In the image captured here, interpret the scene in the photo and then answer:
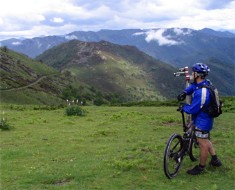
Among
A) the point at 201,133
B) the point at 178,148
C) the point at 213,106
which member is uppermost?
the point at 213,106

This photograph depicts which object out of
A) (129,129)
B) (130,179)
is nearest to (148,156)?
(130,179)

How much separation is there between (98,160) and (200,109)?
193 inches

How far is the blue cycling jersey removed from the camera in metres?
11.4

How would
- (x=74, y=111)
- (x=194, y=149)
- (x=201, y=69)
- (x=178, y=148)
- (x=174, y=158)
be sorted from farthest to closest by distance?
(x=74, y=111), (x=194, y=149), (x=178, y=148), (x=201, y=69), (x=174, y=158)

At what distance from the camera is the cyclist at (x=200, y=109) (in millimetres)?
11414

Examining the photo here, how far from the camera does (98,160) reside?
14000 mm

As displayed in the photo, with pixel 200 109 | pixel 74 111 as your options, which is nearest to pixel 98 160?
pixel 200 109

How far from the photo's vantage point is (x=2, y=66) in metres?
173

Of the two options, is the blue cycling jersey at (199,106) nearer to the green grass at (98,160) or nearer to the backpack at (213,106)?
the backpack at (213,106)

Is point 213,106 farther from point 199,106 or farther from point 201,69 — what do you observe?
point 201,69

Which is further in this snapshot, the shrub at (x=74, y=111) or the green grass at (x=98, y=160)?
the shrub at (x=74, y=111)

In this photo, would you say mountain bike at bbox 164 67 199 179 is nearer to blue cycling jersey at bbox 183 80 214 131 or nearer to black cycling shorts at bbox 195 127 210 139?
black cycling shorts at bbox 195 127 210 139

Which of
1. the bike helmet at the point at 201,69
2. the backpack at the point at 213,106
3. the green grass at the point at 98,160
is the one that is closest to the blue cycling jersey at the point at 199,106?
the backpack at the point at 213,106

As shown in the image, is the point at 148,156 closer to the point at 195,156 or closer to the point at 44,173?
the point at 195,156
